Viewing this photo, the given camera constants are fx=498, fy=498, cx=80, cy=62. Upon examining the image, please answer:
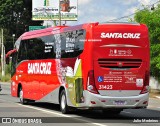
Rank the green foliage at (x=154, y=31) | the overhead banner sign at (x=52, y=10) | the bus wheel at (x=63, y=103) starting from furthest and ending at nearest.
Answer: the overhead banner sign at (x=52, y=10), the green foliage at (x=154, y=31), the bus wheel at (x=63, y=103)

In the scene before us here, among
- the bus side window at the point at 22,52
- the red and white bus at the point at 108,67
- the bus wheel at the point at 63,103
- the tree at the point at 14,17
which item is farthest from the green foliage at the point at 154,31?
the tree at the point at 14,17

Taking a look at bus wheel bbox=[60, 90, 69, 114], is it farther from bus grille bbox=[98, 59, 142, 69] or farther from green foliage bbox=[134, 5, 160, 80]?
green foliage bbox=[134, 5, 160, 80]

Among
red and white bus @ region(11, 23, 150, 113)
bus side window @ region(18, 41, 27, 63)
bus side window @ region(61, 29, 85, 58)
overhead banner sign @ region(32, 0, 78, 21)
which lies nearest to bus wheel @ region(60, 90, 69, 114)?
red and white bus @ region(11, 23, 150, 113)

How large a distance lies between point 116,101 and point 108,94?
1.19ft

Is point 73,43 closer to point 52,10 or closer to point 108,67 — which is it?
point 108,67

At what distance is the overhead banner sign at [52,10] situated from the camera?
68.8 metres

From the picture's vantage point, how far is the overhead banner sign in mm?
68812

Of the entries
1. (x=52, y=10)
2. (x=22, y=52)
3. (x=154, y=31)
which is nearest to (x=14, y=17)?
(x=52, y=10)

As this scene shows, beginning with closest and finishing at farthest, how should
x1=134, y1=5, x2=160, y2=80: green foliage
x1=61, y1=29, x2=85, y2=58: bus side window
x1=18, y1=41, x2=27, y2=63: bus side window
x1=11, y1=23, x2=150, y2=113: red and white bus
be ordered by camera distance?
Answer: x1=11, y1=23, x2=150, y2=113: red and white bus
x1=61, y1=29, x2=85, y2=58: bus side window
x1=18, y1=41, x2=27, y2=63: bus side window
x1=134, y1=5, x2=160, y2=80: green foliage

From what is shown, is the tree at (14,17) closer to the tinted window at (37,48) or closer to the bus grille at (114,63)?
the tinted window at (37,48)

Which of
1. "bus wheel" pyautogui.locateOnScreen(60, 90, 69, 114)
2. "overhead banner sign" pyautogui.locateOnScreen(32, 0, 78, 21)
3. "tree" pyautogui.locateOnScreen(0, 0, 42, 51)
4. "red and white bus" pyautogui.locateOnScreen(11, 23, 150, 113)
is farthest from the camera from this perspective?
"tree" pyautogui.locateOnScreen(0, 0, 42, 51)

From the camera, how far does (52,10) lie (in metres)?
68.8

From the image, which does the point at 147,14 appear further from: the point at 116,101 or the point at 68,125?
the point at 68,125

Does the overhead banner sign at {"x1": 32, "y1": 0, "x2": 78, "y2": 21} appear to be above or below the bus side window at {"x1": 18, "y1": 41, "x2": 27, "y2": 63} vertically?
above
